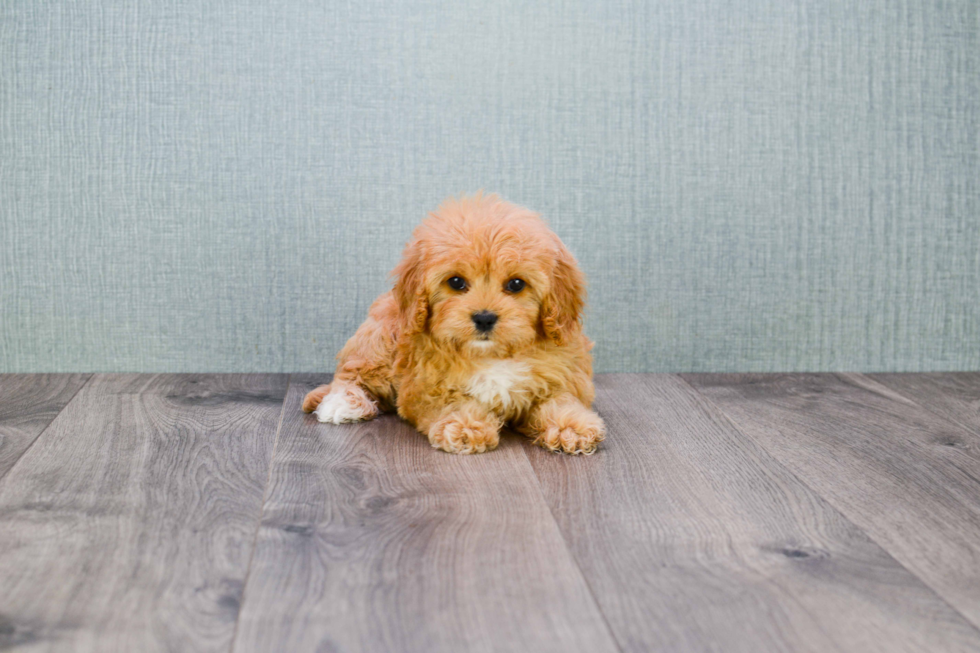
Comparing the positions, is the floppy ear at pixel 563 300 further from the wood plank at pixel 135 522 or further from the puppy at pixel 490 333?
the wood plank at pixel 135 522

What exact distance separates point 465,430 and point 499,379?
0.13 m

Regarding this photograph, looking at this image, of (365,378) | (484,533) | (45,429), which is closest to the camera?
(484,533)

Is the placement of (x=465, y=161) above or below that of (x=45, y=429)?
above

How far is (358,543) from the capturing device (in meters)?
1.42

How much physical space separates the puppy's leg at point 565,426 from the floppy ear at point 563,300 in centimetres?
14

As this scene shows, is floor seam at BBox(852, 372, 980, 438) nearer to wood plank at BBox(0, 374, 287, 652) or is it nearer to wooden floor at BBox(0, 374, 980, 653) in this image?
wooden floor at BBox(0, 374, 980, 653)

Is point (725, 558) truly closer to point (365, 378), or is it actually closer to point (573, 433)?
point (573, 433)

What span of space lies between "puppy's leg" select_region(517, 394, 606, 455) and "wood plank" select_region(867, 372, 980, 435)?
3.08 feet

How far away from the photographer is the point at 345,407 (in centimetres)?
211

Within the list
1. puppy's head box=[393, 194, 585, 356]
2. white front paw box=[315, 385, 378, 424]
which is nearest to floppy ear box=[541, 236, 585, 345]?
puppy's head box=[393, 194, 585, 356]

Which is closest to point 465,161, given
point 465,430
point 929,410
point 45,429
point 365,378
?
point 365,378

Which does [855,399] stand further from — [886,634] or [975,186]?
[886,634]

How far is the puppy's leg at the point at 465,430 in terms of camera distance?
1.88 meters

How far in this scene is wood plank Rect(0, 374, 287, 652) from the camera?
1168 millimetres
